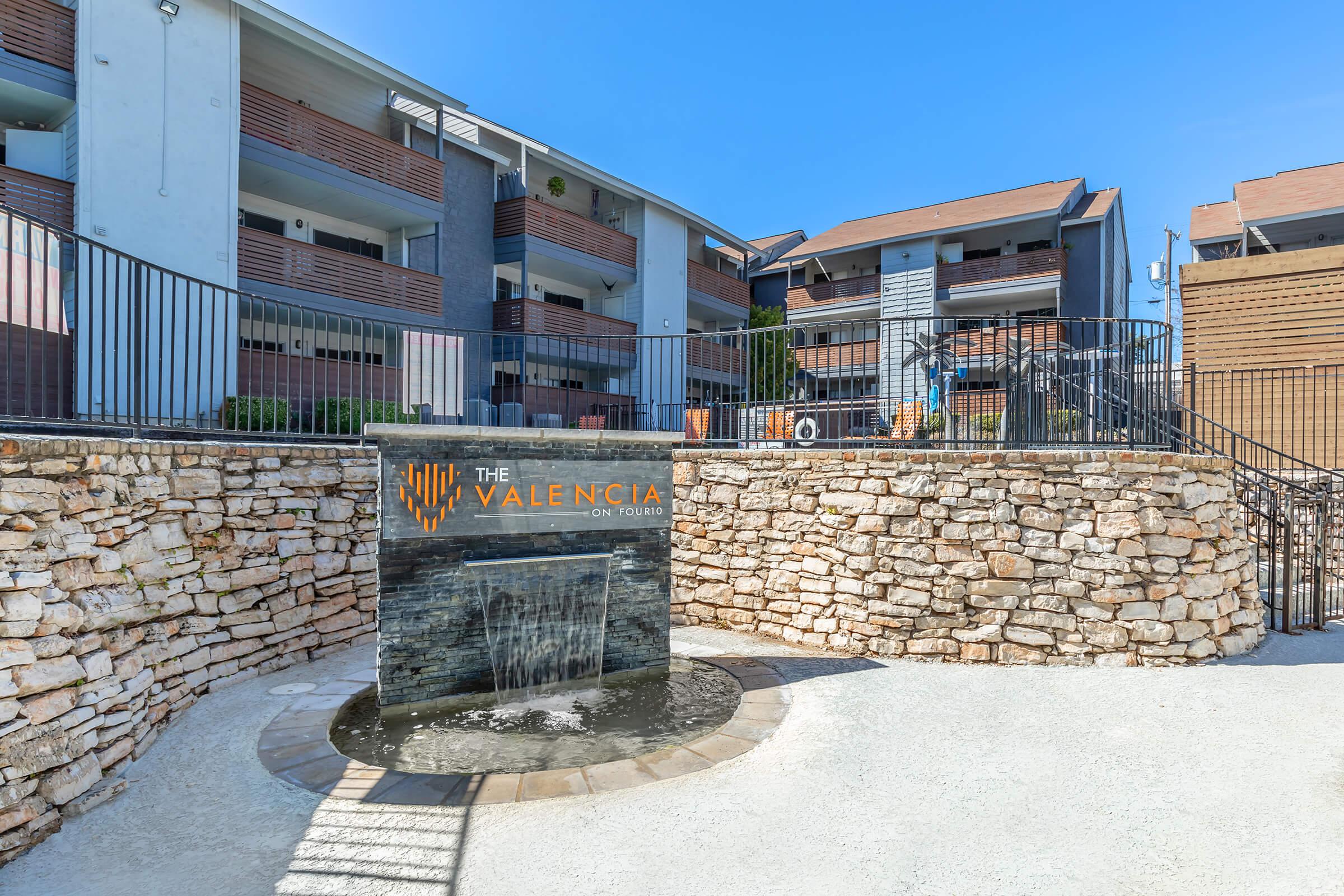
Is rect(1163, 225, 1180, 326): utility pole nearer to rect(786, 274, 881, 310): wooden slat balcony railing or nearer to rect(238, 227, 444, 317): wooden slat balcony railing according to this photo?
rect(786, 274, 881, 310): wooden slat balcony railing

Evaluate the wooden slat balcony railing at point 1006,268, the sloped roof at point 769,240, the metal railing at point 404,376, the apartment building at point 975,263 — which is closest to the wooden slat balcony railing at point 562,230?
the apartment building at point 975,263

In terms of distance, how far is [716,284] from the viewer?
26750mm

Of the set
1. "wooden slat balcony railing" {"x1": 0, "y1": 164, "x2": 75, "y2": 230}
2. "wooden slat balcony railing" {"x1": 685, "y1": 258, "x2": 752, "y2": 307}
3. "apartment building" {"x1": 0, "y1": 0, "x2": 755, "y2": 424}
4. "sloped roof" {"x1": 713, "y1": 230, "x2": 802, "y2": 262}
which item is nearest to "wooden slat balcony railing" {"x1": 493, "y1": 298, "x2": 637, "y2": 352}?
"apartment building" {"x1": 0, "y1": 0, "x2": 755, "y2": 424}

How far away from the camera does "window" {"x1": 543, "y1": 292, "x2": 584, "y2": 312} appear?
22328 mm

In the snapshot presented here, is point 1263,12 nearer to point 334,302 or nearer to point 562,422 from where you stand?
point 562,422

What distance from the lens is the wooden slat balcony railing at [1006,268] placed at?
2366 centimetres

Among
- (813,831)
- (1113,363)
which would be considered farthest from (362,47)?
(813,831)

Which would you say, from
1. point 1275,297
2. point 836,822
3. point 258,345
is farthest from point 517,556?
point 1275,297

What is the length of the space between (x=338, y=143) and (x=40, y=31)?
4877mm

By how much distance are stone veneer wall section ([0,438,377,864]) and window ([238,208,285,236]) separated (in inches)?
425

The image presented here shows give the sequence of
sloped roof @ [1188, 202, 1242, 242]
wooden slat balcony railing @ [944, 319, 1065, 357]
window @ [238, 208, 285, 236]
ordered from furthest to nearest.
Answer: sloped roof @ [1188, 202, 1242, 242] → window @ [238, 208, 285, 236] → wooden slat balcony railing @ [944, 319, 1065, 357]

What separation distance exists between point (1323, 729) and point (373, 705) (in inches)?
263

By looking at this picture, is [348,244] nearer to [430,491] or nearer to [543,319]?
[543,319]

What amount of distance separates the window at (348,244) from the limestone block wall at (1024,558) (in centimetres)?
1391
